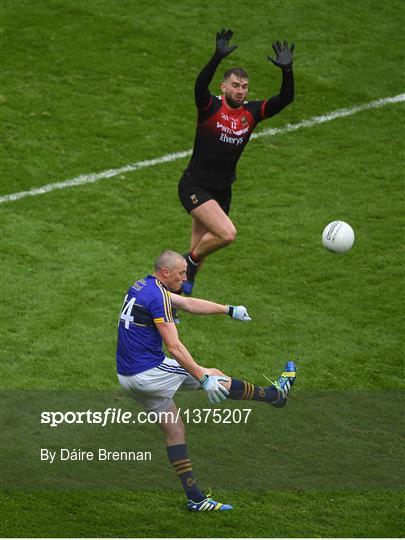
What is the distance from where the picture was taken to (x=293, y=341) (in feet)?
44.9

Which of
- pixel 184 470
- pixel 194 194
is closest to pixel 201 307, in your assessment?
pixel 184 470

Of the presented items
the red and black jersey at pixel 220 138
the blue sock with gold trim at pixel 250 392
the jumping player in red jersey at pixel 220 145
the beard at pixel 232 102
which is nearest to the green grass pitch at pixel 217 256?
the blue sock with gold trim at pixel 250 392

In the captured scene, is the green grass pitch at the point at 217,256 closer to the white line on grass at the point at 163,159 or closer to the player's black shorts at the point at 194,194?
the white line on grass at the point at 163,159

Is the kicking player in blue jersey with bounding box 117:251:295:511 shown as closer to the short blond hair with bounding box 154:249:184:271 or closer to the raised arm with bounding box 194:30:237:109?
the short blond hair with bounding box 154:249:184:271

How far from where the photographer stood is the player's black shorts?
43.2 ft

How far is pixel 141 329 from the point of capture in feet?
33.4

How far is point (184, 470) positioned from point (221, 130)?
4415 millimetres

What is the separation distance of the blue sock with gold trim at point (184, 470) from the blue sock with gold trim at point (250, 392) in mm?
710

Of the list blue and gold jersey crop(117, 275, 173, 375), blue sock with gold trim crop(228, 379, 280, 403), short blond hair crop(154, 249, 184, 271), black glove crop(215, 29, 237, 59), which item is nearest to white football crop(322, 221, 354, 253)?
black glove crop(215, 29, 237, 59)

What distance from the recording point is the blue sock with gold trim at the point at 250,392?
1047 centimetres

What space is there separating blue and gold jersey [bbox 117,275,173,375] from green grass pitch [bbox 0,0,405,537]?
1391 millimetres

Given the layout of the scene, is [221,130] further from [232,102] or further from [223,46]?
[223,46]

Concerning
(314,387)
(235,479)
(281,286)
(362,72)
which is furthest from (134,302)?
(362,72)

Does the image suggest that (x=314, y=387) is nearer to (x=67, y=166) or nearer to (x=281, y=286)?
(x=281, y=286)
